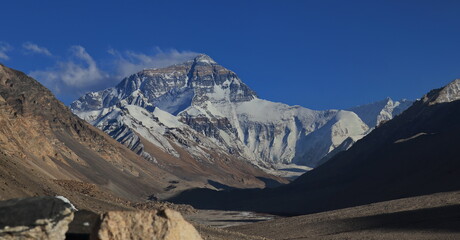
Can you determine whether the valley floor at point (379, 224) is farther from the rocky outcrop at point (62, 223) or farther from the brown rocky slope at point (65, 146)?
the brown rocky slope at point (65, 146)

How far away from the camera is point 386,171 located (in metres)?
109

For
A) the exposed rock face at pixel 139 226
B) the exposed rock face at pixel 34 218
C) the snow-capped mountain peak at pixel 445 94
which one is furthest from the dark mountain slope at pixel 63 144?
the snow-capped mountain peak at pixel 445 94

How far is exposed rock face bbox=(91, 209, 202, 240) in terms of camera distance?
39.5 ft

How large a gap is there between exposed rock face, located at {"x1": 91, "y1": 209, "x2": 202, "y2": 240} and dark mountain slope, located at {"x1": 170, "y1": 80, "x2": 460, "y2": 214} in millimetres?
66216

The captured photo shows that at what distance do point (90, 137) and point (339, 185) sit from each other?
71692mm

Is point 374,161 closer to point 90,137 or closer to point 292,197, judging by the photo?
point 292,197

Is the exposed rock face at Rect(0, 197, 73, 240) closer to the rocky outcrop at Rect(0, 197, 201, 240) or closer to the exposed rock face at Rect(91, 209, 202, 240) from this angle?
the rocky outcrop at Rect(0, 197, 201, 240)

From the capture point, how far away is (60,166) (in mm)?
106562

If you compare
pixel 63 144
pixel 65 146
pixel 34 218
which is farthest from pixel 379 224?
pixel 65 146

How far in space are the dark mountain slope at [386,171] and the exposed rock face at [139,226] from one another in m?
66.2

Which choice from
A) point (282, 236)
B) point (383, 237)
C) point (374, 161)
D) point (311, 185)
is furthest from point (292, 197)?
point (383, 237)

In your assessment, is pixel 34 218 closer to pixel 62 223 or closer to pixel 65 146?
pixel 62 223

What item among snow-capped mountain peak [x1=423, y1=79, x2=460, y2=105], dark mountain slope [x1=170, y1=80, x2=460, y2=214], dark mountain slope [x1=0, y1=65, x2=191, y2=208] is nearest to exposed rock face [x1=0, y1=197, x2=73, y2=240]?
dark mountain slope [x1=170, y1=80, x2=460, y2=214]

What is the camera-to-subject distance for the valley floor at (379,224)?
4556 cm
